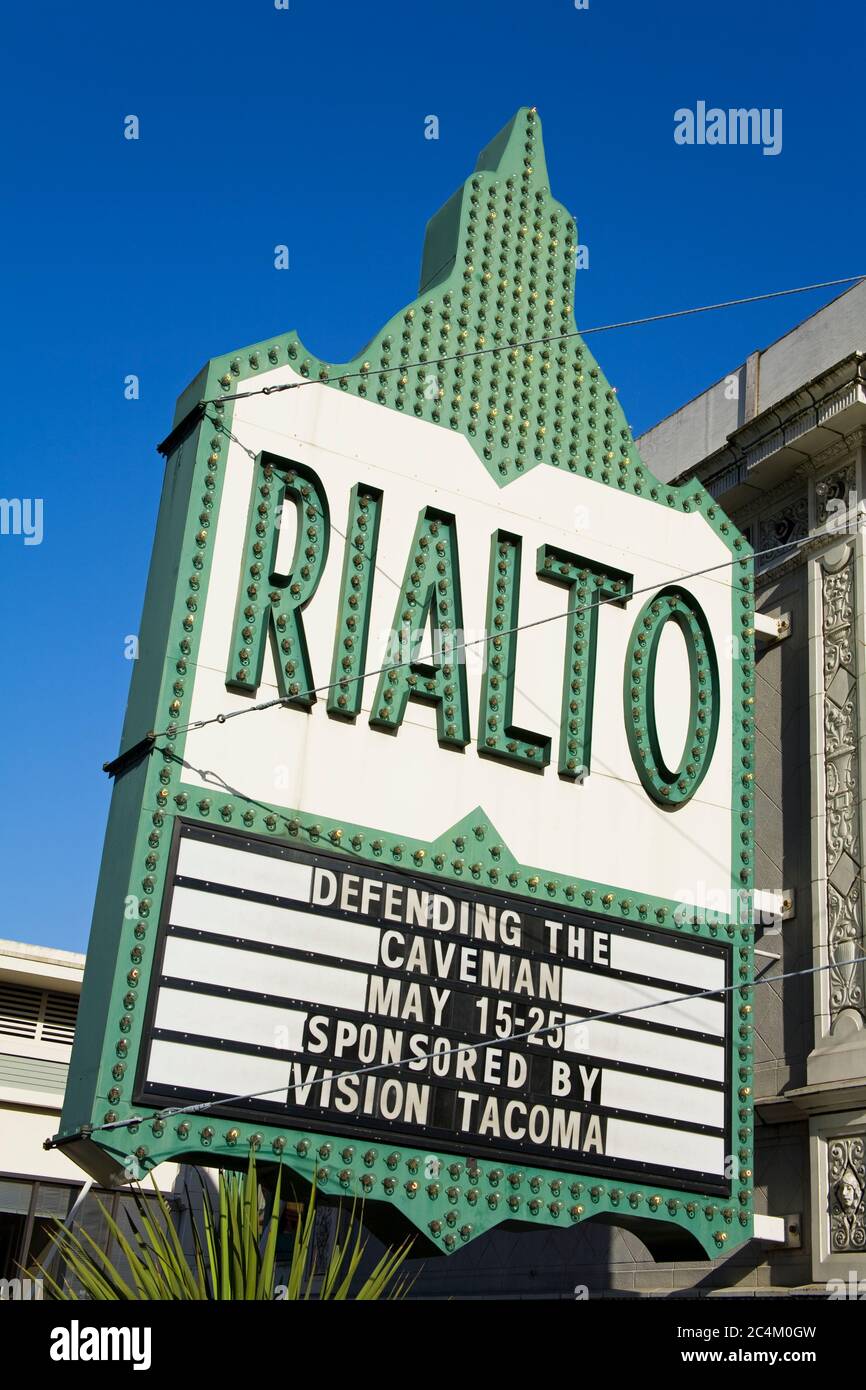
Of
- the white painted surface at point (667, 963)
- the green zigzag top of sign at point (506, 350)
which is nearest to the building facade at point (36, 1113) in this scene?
the white painted surface at point (667, 963)

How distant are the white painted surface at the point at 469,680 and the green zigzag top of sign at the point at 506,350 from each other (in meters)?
0.26

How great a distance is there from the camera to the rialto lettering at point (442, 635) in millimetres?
12633

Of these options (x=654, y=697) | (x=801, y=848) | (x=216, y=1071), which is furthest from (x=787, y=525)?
(x=216, y=1071)

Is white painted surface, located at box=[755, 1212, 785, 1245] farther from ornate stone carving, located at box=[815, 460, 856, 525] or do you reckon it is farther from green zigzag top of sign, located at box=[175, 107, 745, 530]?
ornate stone carving, located at box=[815, 460, 856, 525]

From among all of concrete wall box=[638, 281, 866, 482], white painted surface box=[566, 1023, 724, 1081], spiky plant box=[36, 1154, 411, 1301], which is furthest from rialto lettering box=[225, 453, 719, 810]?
concrete wall box=[638, 281, 866, 482]

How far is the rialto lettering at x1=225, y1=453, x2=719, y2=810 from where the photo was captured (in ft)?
41.4

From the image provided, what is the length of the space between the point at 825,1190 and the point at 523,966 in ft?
15.0

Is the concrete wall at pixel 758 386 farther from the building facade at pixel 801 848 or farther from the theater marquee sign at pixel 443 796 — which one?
the theater marquee sign at pixel 443 796

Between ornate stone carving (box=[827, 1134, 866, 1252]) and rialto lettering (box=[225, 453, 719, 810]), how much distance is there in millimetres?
3911

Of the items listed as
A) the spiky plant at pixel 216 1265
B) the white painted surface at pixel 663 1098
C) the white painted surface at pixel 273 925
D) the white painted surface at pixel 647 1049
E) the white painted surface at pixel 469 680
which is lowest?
the spiky plant at pixel 216 1265

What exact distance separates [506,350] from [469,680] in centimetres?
361

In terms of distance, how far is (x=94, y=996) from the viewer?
11.2 meters
